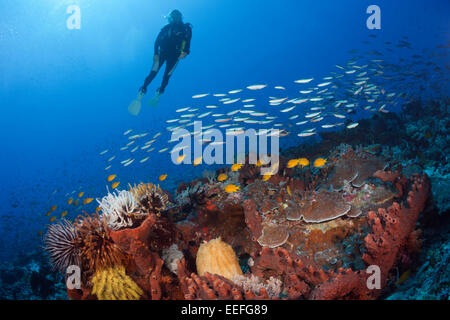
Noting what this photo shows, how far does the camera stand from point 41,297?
23.8 ft

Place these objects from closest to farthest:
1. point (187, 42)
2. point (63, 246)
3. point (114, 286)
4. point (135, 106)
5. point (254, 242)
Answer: point (114, 286), point (63, 246), point (254, 242), point (187, 42), point (135, 106)

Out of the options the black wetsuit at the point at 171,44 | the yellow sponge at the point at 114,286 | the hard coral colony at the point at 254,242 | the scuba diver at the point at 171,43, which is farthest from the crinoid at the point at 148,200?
the black wetsuit at the point at 171,44

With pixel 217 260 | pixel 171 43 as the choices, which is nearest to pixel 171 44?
pixel 171 43

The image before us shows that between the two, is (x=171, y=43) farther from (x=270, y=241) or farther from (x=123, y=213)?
(x=270, y=241)

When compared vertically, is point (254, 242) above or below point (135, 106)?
below

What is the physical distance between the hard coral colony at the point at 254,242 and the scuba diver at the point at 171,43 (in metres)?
7.62

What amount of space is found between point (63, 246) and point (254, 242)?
341cm

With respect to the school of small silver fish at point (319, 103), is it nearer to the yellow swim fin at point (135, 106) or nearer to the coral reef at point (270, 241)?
the yellow swim fin at point (135, 106)

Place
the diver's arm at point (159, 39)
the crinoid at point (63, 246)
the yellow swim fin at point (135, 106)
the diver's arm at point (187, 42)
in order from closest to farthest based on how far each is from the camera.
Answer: the crinoid at point (63, 246) < the diver's arm at point (187, 42) < the diver's arm at point (159, 39) < the yellow swim fin at point (135, 106)

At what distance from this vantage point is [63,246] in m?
3.66

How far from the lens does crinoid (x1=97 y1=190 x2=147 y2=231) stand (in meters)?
3.79

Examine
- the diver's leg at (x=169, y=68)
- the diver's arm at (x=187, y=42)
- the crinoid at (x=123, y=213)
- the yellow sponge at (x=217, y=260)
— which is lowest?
the yellow sponge at (x=217, y=260)

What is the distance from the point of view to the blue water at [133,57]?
87.0m

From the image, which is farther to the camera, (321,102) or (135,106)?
(321,102)
